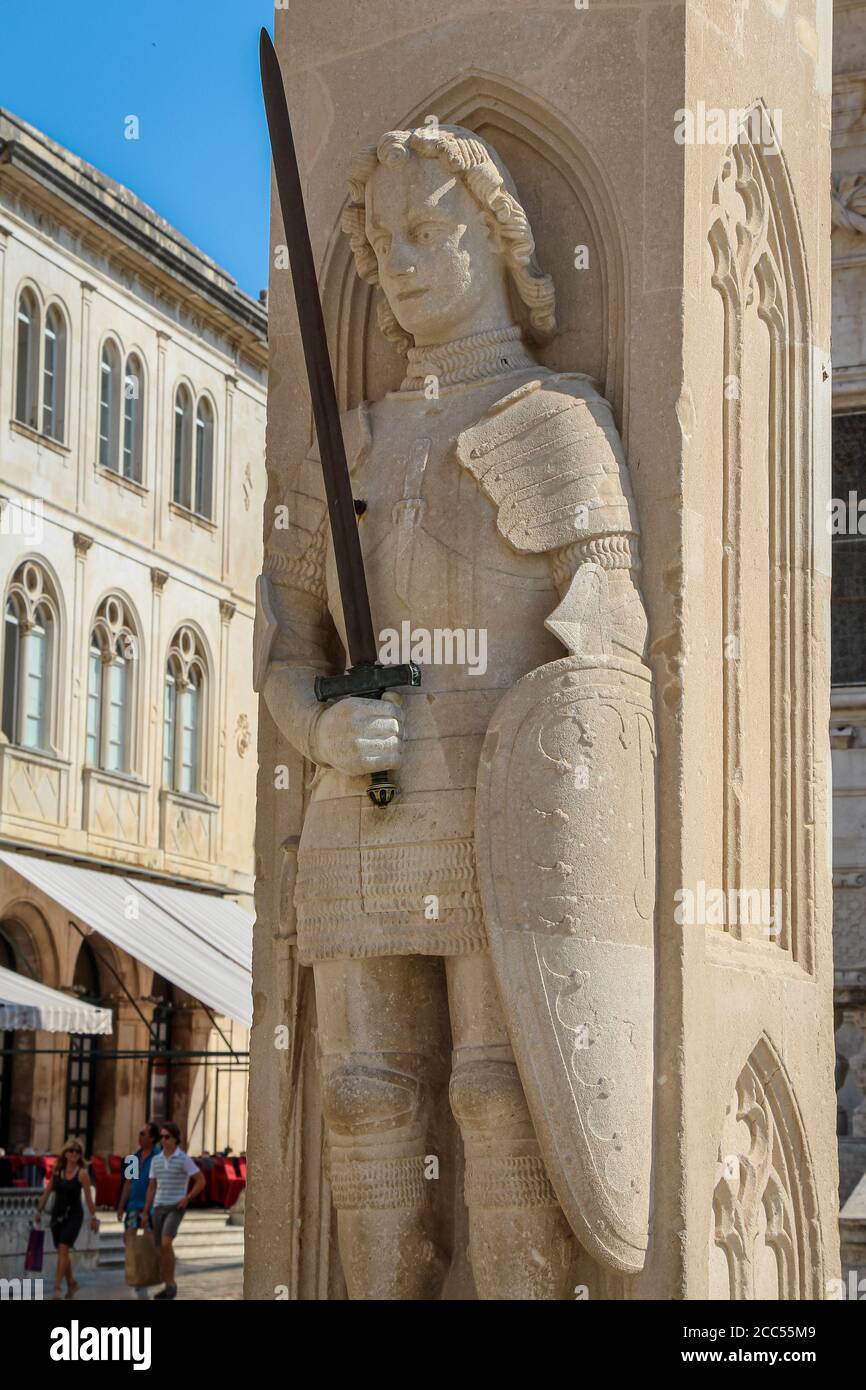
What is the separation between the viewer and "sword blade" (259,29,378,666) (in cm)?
500

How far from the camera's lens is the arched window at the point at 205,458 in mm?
30938

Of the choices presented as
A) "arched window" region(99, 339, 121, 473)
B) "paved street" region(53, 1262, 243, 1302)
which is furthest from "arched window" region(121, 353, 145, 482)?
"paved street" region(53, 1262, 243, 1302)

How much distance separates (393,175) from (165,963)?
777 inches

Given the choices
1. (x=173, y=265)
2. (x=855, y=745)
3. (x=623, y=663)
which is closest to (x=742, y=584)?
(x=623, y=663)

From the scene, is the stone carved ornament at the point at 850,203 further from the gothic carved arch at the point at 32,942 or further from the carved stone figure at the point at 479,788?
the gothic carved arch at the point at 32,942

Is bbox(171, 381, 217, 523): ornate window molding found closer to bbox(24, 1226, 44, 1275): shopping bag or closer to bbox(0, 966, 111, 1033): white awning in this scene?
bbox(0, 966, 111, 1033): white awning

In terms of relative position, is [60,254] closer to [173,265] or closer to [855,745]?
[173,265]

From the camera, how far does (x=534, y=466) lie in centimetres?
504

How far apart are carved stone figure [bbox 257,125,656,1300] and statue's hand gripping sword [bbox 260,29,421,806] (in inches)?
2.6

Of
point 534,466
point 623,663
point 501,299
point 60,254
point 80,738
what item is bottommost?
point 623,663

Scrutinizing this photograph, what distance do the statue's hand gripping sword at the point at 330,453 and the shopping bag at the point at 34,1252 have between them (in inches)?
461

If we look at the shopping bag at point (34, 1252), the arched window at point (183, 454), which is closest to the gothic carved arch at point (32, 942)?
the arched window at point (183, 454)

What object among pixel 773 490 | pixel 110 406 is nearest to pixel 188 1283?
pixel 773 490

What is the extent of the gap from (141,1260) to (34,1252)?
5.81 feet
